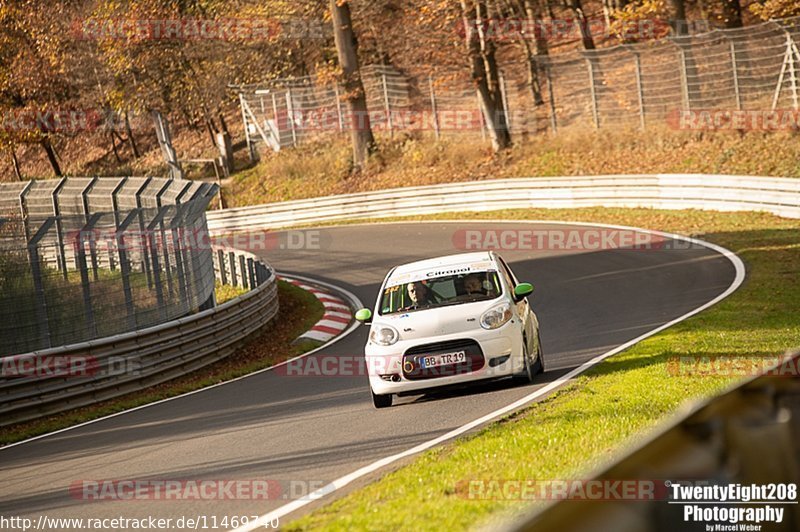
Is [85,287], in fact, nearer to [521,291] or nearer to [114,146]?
[521,291]

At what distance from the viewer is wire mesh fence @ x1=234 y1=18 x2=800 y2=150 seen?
105 feet

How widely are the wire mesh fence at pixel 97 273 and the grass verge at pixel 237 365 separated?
4.44ft

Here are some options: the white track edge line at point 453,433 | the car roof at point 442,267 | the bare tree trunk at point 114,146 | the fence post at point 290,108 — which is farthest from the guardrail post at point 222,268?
the bare tree trunk at point 114,146

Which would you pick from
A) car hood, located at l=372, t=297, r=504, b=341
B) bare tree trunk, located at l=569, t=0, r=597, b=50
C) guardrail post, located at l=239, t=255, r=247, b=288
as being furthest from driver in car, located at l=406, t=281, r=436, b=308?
bare tree trunk, located at l=569, t=0, r=597, b=50

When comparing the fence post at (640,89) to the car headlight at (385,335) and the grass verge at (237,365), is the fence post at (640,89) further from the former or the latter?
the car headlight at (385,335)

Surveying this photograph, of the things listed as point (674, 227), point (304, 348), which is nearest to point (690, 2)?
point (674, 227)

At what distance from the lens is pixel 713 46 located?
3369cm

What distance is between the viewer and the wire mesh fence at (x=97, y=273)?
51.1 ft

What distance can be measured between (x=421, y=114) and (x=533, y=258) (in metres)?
21.2

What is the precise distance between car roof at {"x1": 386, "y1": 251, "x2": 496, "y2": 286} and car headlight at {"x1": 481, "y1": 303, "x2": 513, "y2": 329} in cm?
92

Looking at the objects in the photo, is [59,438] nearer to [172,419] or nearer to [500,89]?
[172,419]

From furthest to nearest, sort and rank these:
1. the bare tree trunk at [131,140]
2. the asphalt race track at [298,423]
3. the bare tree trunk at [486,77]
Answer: the bare tree trunk at [131,140] → the bare tree trunk at [486,77] → the asphalt race track at [298,423]

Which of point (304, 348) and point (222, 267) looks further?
point (222, 267)

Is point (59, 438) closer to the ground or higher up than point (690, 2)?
closer to the ground
